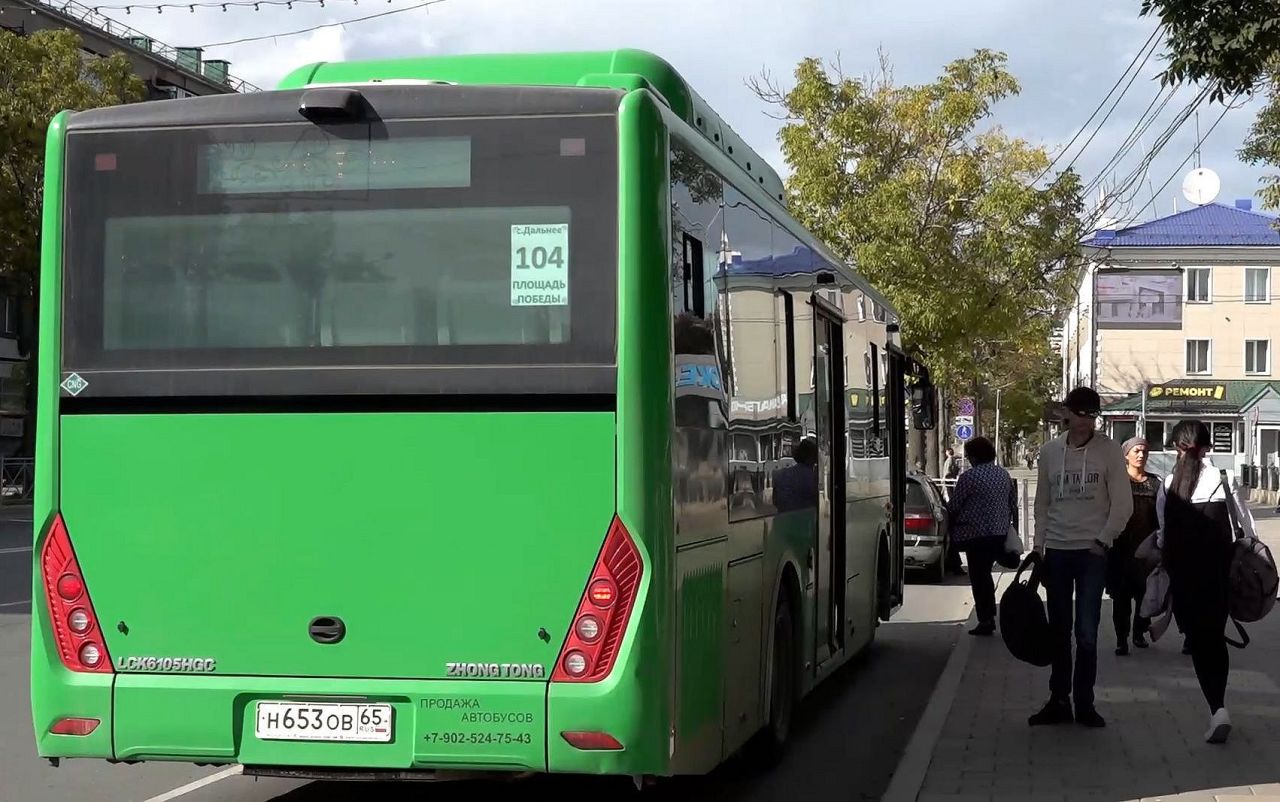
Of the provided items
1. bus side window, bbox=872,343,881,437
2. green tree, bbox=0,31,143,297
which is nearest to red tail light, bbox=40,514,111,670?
bus side window, bbox=872,343,881,437

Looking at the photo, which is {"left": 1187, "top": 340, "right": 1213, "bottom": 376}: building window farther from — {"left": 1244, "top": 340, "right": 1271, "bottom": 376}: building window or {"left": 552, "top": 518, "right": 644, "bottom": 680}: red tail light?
{"left": 552, "top": 518, "right": 644, "bottom": 680}: red tail light

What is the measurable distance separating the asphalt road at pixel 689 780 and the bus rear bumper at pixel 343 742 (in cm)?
147

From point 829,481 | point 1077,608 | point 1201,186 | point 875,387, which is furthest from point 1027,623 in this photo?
point 1201,186

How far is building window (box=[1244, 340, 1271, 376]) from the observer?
68312 mm

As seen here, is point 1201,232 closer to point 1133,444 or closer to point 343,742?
point 1133,444

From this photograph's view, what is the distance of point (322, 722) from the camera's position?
6375mm

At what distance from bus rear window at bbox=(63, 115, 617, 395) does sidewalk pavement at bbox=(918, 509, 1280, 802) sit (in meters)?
3.07

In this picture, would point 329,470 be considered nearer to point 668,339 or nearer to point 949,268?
point 668,339

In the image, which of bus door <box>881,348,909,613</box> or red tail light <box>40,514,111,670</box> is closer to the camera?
red tail light <box>40,514,111,670</box>

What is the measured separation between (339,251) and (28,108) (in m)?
37.3

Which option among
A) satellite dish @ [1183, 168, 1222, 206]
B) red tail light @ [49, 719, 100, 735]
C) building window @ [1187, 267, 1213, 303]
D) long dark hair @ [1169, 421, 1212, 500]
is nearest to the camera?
red tail light @ [49, 719, 100, 735]

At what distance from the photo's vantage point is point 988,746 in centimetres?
922

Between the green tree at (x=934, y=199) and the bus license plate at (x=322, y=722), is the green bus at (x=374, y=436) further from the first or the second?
the green tree at (x=934, y=199)

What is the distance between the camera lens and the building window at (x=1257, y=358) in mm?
68312
